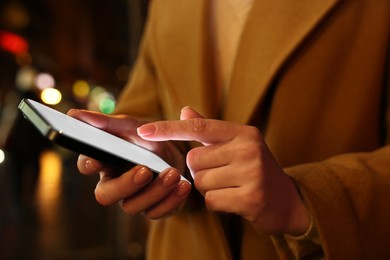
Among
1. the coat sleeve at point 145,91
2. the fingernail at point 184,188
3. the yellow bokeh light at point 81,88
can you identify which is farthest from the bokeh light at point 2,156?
the yellow bokeh light at point 81,88

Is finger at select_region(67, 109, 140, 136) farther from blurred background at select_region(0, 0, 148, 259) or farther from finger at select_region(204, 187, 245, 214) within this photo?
blurred background at select_region(0, 0, 148, 259)

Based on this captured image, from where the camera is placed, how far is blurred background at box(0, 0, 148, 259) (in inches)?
106

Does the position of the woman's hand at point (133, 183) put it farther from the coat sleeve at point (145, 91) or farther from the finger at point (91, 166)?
the coat sleeve at point (145, 91)

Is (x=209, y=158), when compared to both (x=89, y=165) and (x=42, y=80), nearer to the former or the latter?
(x=89, y=165)

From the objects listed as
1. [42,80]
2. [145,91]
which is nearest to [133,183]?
[145,91]

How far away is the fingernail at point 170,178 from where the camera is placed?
652 mm

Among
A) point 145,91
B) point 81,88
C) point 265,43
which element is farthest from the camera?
point 81,88

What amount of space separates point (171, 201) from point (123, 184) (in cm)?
8

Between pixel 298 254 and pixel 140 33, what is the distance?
68.8 inches

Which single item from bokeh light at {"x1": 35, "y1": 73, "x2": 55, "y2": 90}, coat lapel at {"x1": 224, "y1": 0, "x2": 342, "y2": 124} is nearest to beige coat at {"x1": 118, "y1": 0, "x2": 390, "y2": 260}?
coat lapel at {"x1": 224, "y1": 0, "x2": 342, "y2": 124}

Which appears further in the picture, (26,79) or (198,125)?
(26,79)

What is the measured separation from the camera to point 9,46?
7801mm

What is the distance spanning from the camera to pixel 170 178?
2.15 ft

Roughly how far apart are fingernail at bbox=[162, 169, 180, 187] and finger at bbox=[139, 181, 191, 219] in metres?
0.03
